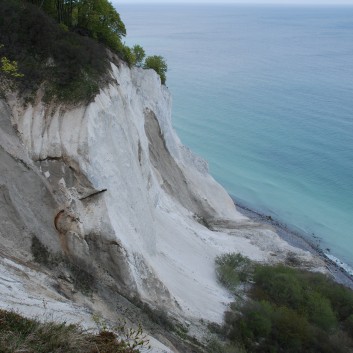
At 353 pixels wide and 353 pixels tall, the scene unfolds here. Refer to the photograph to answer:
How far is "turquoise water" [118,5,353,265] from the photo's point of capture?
3238cm

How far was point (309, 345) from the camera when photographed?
46.2ft

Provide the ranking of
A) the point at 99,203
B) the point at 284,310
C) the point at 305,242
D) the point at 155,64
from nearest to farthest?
1. the point at 99,203
2. the point at 284,310
3. the point at 155,64
4. the point at 305,242

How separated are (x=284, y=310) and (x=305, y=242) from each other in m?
13.1

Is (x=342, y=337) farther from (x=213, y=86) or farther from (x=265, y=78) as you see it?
(x=265, y=78)

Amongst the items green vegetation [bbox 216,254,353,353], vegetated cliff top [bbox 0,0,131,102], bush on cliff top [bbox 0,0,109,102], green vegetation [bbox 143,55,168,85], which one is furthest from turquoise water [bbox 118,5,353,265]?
bush on cliff top [bbox 0,0,109,102]

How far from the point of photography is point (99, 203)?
12.1 metres

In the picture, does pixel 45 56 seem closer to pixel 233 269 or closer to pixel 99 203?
pixel 99 203

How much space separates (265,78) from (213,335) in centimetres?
5400

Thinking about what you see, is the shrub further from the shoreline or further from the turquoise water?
the turquoise water

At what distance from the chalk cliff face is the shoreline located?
32.2 feet

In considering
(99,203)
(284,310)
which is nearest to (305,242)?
(284,310)

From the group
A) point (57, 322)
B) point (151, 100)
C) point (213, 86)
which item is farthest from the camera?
point (213, 86)

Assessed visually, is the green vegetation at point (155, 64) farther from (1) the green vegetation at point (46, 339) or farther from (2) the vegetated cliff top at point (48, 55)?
(1) the green vegetation at point (46, 339)

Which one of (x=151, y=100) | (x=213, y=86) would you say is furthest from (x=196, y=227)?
(x=213, y=86)
